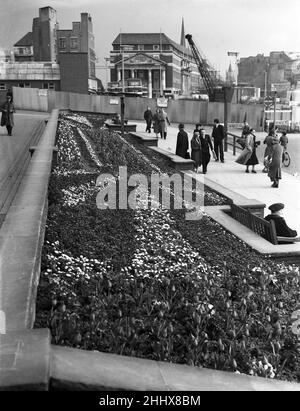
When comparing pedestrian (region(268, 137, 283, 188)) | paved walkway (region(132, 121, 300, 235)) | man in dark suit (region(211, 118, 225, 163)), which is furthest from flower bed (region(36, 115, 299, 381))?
man in dark suit (region(211, 118, 225, 163))

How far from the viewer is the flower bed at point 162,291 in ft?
11.6

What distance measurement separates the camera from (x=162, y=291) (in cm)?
454

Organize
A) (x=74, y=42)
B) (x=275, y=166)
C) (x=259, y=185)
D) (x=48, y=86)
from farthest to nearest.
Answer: (x=48, y=86)
(x=259, y=185)
(x=275, y=166)
(x=74, y=42)

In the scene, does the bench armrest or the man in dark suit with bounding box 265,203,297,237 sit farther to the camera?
the man in dark suit with bounding box 265,203,297,237

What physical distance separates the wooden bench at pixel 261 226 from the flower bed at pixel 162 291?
472 millimetres

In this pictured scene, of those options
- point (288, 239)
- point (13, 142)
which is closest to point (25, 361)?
point (288, 239)

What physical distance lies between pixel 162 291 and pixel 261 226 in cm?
288

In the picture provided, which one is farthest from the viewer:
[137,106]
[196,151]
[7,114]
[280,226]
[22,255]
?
[137,106]

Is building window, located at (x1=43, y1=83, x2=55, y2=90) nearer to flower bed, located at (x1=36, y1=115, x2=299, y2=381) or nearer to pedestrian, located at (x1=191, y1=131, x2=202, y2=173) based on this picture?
pedestrian, located at (x1=191, y1=131, x2=202, y2=173)

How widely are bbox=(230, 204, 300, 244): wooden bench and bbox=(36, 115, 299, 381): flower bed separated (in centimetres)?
47

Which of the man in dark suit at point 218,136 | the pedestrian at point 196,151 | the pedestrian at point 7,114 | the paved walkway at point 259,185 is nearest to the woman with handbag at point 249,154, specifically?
the paved walkway at point 259,185

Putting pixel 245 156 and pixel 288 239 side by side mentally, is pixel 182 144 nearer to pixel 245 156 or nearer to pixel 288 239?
pixel 245 156

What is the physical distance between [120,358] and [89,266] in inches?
81.6

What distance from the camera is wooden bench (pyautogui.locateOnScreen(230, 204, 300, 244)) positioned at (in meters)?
6.70
